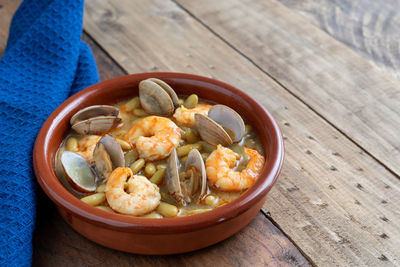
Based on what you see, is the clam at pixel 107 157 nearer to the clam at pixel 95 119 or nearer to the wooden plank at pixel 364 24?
the clam at pixel 95 119

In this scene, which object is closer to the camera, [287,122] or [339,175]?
[339,175]

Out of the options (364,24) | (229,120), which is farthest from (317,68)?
(229,120)

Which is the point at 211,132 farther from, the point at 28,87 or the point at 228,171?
the point at 28,87

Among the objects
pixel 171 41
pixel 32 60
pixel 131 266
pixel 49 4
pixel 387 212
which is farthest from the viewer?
pixel 171 41

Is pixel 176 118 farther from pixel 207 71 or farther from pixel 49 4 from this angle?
pixel 49 4

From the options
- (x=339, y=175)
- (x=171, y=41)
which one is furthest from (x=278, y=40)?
(x=339, y=175)

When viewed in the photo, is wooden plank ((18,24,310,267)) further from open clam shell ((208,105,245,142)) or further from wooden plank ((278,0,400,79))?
wooden plank ((278,0,400,79))

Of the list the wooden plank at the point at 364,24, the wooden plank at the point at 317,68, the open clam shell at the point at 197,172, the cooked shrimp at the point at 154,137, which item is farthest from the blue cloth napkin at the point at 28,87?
the wooden plank at the point at 364,24
